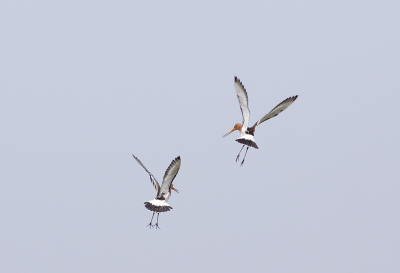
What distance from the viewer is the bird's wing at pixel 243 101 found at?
27266 millimetres

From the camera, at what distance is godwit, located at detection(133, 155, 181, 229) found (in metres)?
23.8

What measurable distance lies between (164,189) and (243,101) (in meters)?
5.69

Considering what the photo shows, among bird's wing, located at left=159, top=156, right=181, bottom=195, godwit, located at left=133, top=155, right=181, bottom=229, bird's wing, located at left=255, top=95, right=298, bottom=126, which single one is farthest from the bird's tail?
bird's wing, located at left=255, top=95, right=298, bottom=126

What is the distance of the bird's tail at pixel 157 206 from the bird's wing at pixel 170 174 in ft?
2.37

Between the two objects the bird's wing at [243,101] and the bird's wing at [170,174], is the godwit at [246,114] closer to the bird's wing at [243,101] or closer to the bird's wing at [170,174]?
the bird's wing at [243,101]

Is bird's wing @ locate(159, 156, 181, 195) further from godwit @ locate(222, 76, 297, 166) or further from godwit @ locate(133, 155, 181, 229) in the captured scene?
godwit @ locate(222, 76, 297, 166)

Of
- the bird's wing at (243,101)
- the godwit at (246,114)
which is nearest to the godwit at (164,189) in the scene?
the godwit at (246,114)

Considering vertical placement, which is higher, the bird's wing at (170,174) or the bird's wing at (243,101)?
the bird's wing at (243,101)

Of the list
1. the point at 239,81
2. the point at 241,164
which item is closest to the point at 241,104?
the point at 239,81

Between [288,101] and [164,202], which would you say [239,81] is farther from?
[164,202]

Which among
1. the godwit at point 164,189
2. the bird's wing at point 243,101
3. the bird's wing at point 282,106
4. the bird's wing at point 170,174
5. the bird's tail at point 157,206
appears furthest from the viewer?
the bird's wing at point 243,101

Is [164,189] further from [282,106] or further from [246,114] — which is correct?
[282,106]

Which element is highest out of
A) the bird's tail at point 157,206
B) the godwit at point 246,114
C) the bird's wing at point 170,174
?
the godwit at point 246,114

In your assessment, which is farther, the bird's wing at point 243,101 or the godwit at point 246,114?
the bird's wing at point 243,101
